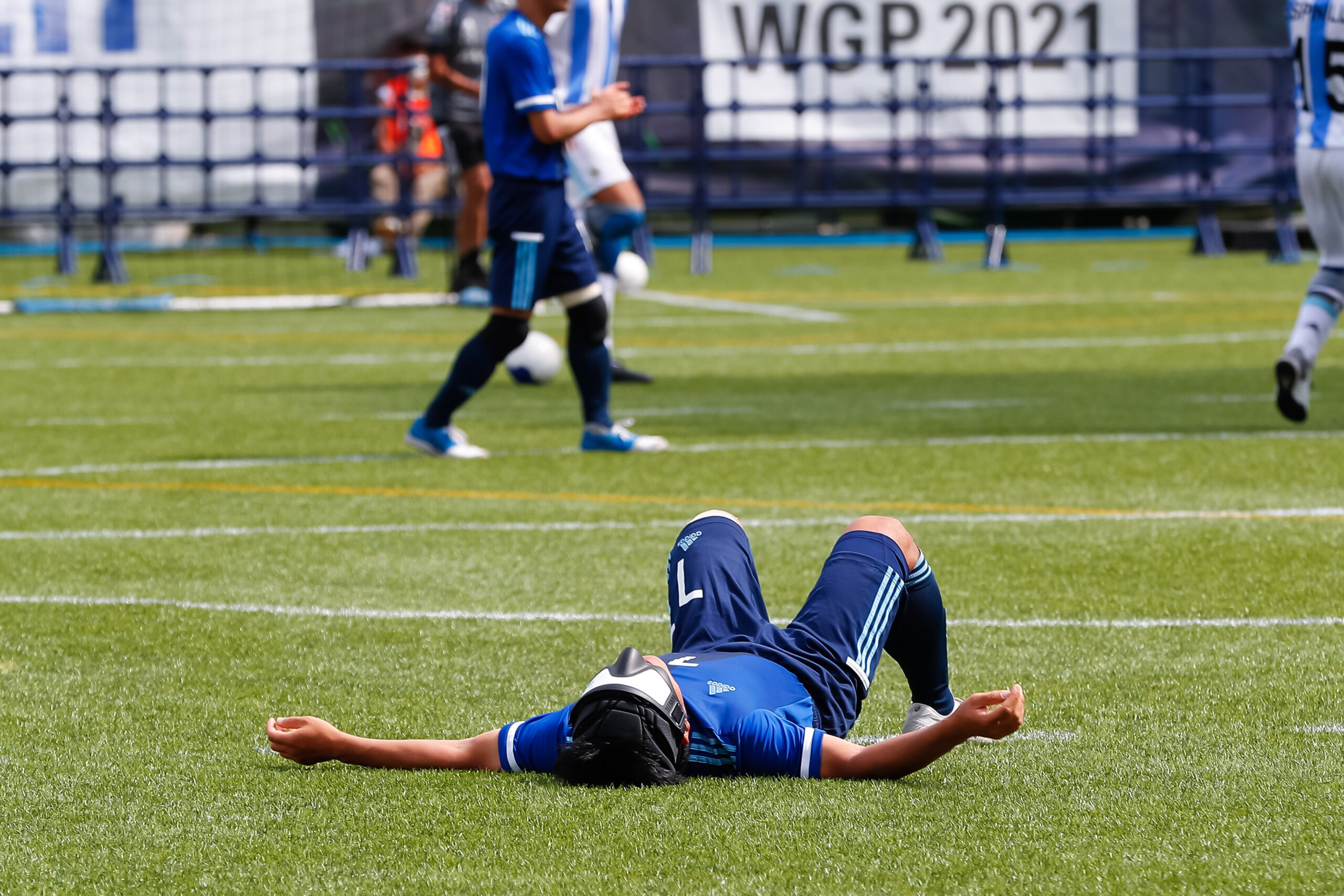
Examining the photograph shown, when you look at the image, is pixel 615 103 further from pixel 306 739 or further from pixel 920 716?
pixel 306 739

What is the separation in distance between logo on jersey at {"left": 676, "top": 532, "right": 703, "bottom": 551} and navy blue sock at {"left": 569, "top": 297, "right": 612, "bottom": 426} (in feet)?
11.9

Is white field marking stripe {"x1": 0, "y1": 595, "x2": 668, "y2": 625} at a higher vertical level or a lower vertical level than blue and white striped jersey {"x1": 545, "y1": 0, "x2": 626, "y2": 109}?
lower

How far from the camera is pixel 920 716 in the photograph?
3611mm

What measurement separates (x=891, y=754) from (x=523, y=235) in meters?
4.36

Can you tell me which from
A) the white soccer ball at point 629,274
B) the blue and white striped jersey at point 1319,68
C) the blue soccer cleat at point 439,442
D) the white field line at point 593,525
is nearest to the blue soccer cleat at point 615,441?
the blue soccer cleat at point 439,442

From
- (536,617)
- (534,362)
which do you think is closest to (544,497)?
(536,617)

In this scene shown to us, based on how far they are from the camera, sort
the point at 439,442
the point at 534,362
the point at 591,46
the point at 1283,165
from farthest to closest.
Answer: the point at 1283,165, the point at 534,362, the point at 591,46, the point at 439,442

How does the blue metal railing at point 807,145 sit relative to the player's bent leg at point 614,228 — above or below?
above

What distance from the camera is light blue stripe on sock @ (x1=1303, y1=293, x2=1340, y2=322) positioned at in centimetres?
745

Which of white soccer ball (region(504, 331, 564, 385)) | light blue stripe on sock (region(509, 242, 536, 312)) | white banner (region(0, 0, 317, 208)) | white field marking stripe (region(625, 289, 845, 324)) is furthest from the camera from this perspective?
white banner (region(0, 0, 317, 208))

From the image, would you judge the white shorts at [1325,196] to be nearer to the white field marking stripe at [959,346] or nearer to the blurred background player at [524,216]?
the blurred background player at [524,216]

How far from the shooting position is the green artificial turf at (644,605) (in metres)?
2.93

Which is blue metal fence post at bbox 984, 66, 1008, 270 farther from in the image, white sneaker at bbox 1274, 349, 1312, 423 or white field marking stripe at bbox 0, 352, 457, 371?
white sneaker at bbox 1274, 349, 1312, 423

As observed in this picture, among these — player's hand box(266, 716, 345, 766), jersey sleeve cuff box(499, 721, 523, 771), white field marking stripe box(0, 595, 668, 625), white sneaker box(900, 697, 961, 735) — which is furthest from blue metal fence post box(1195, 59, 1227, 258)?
player's hand box(266, 716, 345, 766)
